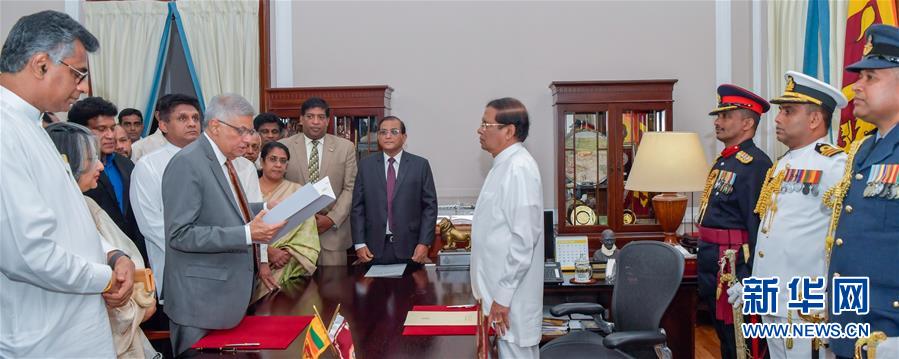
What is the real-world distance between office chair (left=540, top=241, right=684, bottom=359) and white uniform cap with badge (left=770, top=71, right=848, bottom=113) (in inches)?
32.8

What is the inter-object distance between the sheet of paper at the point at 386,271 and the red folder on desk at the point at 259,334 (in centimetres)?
84

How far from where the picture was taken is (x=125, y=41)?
19.0ft

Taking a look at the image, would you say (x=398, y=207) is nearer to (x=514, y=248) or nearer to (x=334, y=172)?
(x=334, y=172)

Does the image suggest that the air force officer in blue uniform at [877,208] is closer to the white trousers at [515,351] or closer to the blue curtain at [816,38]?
the white trousers at [515,351]

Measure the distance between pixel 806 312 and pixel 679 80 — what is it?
11.5ft

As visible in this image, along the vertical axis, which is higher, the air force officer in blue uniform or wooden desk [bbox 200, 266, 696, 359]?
the air force officer in blue uniform

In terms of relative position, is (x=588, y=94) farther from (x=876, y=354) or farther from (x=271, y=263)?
(x=876, y=354)

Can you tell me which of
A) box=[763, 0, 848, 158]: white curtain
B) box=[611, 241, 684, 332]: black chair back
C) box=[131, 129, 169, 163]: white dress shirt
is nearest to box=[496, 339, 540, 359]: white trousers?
box=[611, 241, 684, 332]: black chair back

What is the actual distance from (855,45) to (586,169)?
204 cm

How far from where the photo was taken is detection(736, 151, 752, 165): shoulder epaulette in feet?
10.3

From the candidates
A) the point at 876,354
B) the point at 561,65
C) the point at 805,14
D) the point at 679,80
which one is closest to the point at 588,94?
the point at 561,65

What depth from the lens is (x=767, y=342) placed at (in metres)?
2.81

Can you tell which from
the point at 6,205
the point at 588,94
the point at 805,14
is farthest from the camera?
the point at 588,94

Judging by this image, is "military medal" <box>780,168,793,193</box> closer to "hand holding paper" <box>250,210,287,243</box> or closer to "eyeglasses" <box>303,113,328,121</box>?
"hand holding paper" <box>250,210,287,243</box>
